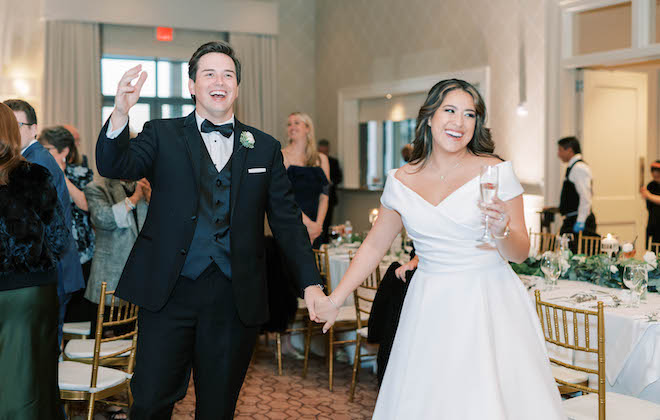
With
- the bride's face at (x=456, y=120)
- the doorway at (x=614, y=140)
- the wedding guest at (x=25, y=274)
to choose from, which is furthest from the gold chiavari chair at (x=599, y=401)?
the doorway at (x=614, y=140)

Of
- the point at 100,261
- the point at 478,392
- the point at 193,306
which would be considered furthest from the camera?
the point at 100,261

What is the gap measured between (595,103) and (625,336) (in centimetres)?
513

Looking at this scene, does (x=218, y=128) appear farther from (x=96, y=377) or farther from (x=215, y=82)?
(x=96, y=377)

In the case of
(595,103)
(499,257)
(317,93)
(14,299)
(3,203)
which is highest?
(317,93)

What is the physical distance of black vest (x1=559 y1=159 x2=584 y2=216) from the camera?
24.5 ft

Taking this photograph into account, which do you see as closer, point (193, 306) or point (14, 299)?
point (193, 306)

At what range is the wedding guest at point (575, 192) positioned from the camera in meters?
7.36

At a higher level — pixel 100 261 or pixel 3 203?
pixel 3 203

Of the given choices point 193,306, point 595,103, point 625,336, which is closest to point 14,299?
point 193,306

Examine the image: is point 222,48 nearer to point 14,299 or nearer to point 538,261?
point 14,299

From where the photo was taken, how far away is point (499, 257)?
7.98ft

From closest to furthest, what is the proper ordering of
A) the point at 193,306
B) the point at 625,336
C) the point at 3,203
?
the point at 193,306 < the point at 3,203 < the point at 625,336

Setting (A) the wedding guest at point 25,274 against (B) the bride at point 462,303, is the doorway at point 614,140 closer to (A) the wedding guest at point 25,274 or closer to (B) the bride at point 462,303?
(B) the bride at point 462,303

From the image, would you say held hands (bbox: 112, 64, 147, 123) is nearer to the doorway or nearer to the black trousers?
the black trousers
